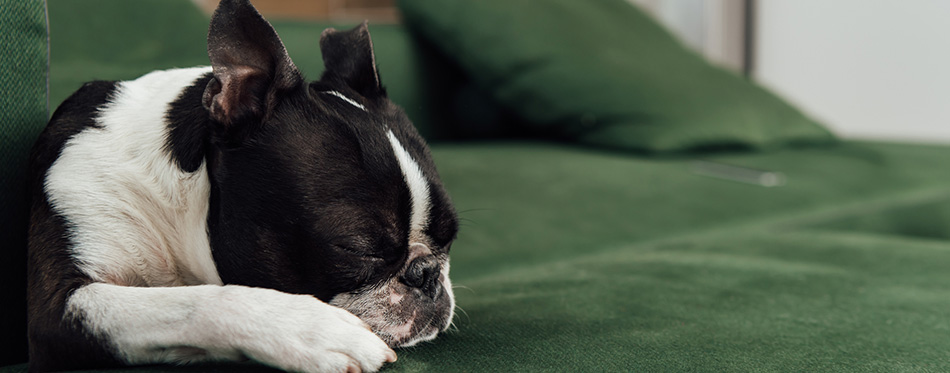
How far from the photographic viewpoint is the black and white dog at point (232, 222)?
2.86 feet

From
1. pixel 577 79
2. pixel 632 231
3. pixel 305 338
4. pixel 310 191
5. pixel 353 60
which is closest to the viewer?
pixel 305 338

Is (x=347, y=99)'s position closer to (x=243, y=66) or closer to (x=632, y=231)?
(x=243, y=66)

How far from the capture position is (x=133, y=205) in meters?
0.99

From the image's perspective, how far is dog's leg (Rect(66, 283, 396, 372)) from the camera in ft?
2.73

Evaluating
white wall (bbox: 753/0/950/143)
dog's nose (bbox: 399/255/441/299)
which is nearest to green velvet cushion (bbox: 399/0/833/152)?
white wall (bbox: 753/0/950/143)

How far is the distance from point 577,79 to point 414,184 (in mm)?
1581

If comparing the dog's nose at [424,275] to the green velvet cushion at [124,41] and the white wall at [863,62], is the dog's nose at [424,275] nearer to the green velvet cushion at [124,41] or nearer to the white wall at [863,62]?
the green velvet cushion at [124,41]

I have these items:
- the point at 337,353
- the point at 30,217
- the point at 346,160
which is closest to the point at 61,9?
the point at 30,217

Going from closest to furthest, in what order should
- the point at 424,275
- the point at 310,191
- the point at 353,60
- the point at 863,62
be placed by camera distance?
the point at 310,191
the point at 424,275
the point at 353,60
the point at 863,62

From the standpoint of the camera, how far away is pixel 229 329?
839 mm

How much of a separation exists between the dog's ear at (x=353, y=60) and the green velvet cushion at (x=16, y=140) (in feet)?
1.21

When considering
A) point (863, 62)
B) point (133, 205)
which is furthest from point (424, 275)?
point (863, 62)

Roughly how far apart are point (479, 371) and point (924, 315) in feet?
2.32

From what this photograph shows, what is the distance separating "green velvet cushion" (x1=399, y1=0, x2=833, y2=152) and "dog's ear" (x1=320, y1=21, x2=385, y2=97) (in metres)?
1.29
